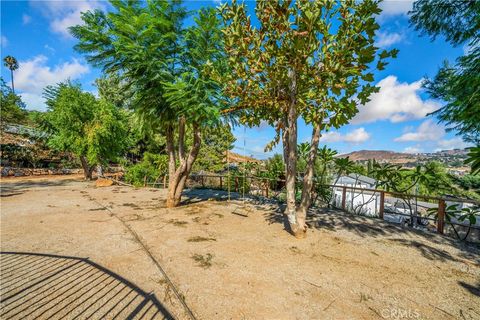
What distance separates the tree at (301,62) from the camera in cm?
385

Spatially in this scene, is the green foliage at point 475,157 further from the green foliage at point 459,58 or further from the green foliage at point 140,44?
the green foliage at point 140,44

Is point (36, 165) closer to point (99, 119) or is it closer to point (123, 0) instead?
point (99, 119)

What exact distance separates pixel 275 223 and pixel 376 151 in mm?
122365

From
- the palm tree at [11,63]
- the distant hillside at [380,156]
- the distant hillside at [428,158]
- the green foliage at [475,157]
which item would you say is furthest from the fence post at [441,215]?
the palm tree at [11,63]

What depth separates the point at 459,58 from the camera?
16.7ft

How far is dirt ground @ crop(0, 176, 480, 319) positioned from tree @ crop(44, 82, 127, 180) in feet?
33.9

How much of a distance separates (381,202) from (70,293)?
26.8ft

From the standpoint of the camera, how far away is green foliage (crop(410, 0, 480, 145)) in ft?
14.9

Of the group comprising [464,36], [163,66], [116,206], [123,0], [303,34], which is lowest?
[116,206]

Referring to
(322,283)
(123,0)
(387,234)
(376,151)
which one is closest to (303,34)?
(322,283)

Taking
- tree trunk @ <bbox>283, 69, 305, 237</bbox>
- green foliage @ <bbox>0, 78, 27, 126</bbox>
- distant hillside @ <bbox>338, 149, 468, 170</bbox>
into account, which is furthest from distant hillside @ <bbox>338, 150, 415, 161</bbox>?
green foliage @ <bbox>0, 78, 27, 126</bbox>

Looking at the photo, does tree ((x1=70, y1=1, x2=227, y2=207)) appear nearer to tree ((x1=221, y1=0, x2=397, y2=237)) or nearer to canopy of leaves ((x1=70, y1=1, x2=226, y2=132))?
canopy of leaves ((x1=70, y1=1, x2=226, y2=132))

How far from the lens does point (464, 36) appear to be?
563 cm

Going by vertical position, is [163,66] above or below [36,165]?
above
